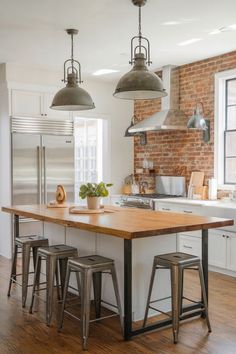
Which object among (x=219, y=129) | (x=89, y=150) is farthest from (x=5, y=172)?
(x=219, y=129)

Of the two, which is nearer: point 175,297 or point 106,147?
point 175,297

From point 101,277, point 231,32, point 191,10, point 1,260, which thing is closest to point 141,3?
point 191,10

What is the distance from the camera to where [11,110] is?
6074mm

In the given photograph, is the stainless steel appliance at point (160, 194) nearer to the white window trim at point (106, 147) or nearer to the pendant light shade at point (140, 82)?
the white window trim at point (106, 147)

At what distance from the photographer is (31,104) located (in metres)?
6.25

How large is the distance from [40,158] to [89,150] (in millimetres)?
1867

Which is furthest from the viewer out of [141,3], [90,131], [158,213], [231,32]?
[90,131]

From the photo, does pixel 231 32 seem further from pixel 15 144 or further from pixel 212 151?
pixel 15 144

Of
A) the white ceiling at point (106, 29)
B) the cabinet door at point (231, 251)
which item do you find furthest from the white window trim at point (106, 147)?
the cabinet door at point (231, 251)

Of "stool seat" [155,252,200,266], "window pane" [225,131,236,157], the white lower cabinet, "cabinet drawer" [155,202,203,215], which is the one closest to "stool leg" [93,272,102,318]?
"stool seat" [155,252,200,266]

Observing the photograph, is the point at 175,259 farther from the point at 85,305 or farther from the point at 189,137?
the point at 189,137

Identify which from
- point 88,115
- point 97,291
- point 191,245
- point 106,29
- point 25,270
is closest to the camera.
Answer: point 97,291

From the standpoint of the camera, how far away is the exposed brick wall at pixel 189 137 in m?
5.96

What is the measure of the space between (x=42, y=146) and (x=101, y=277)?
2920 millimetres
